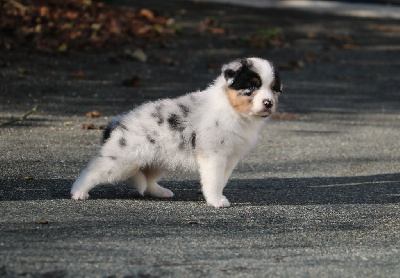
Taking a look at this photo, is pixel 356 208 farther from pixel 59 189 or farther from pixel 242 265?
pixel 59 189

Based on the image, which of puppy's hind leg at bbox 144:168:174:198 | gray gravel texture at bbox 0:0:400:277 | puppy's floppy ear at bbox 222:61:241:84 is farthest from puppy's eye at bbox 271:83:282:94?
puppy's hind leg at bbox 144:168:174:198

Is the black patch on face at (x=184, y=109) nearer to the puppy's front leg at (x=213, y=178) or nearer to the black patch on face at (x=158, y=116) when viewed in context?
the black patch on face at (x=158, y=116)

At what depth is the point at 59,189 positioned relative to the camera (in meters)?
6.60

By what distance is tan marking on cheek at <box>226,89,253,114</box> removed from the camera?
6.32m

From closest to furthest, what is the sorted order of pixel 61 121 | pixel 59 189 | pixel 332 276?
1. pixel 332 276
2. pixel 59 189
3. pixel 61 121

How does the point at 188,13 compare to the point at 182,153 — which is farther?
the point at 188,13

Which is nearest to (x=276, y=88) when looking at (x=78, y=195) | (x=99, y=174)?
(x=99, y=174)

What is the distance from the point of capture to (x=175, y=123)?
6.32 m

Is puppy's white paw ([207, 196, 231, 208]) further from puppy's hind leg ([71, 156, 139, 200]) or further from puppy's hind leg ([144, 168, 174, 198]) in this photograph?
puppy's hind leg ([71, 156, 139, 200])

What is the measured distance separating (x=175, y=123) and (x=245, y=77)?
674 mm

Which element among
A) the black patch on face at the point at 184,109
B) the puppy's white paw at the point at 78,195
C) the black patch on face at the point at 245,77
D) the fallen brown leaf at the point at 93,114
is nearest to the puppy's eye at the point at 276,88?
the black patch on face at the point at 245,77

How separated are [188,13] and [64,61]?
5.98m

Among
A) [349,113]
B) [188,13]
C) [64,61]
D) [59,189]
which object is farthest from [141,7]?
[59,189]

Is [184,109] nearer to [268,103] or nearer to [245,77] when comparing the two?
[245,77]
